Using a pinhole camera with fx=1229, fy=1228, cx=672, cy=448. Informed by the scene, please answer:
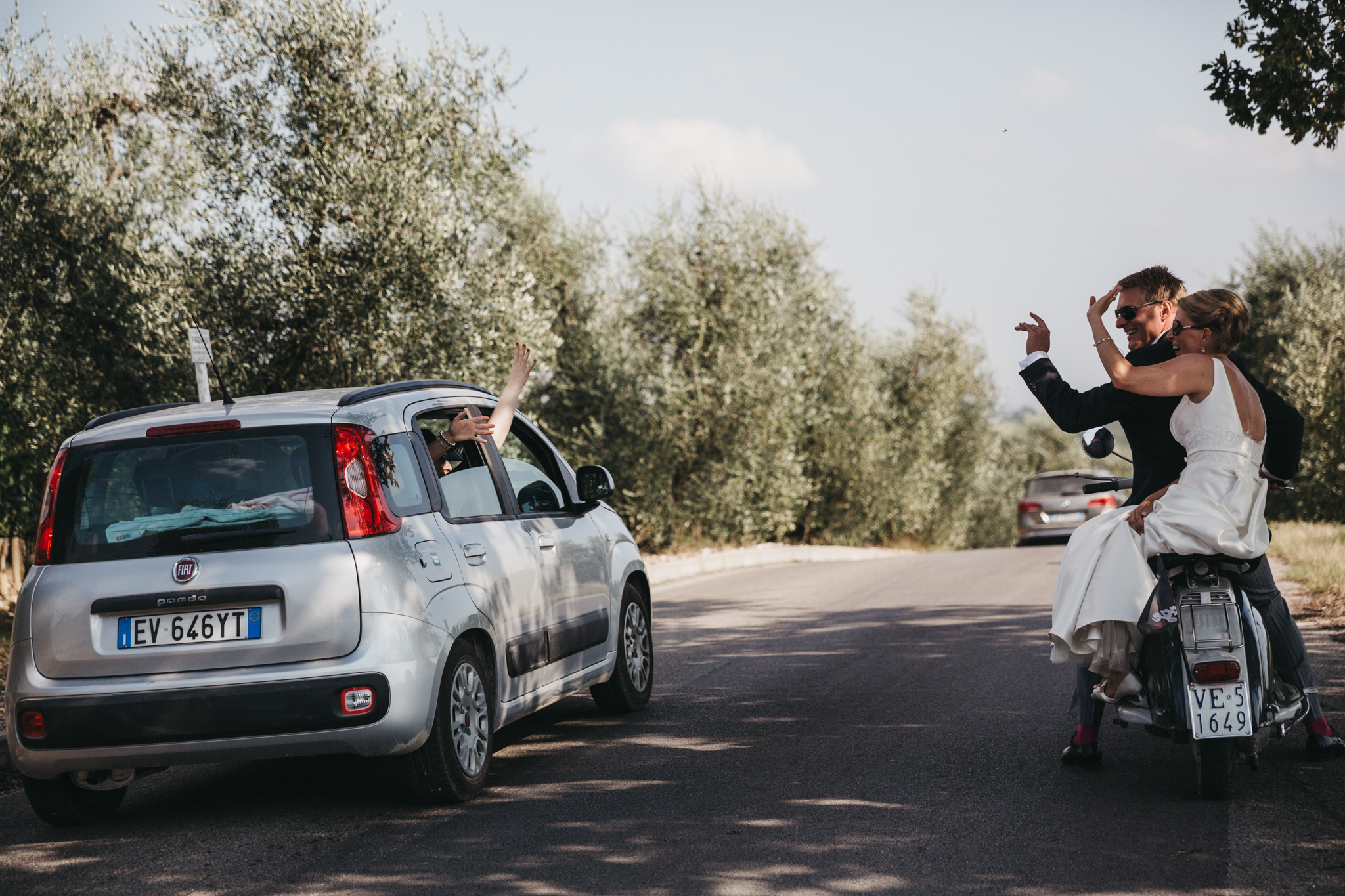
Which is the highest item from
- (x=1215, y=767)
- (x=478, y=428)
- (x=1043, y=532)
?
(x=478, y=428)

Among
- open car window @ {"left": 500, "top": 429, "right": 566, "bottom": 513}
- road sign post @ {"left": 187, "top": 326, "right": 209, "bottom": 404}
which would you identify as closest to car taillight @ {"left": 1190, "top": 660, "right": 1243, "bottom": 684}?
open car window @ {"left": 500, "top": 429, "right": 566, "bottom": 513}

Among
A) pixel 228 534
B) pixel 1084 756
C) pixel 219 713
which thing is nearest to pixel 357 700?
pixel 219 713

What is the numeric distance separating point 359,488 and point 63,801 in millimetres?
1777

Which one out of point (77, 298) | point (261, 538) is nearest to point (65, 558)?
point (261, 538)

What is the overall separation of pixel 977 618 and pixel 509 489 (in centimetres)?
596

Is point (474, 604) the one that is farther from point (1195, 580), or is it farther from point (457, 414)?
point (1195, 580)

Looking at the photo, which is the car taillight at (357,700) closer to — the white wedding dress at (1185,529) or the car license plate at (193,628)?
the car license plate at (193,628)

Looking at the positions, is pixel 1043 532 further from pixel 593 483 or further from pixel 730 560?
pixel 593 483

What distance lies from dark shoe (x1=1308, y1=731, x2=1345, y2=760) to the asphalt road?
0.07m

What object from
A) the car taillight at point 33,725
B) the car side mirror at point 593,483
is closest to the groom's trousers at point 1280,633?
the car side mirror at point 593,483

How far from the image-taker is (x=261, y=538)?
4719 mm

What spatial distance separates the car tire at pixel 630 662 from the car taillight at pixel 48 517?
301 centimetres

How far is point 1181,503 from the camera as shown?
4.66m

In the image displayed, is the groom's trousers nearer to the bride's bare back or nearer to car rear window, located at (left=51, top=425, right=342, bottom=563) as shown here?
the bride's bare back
